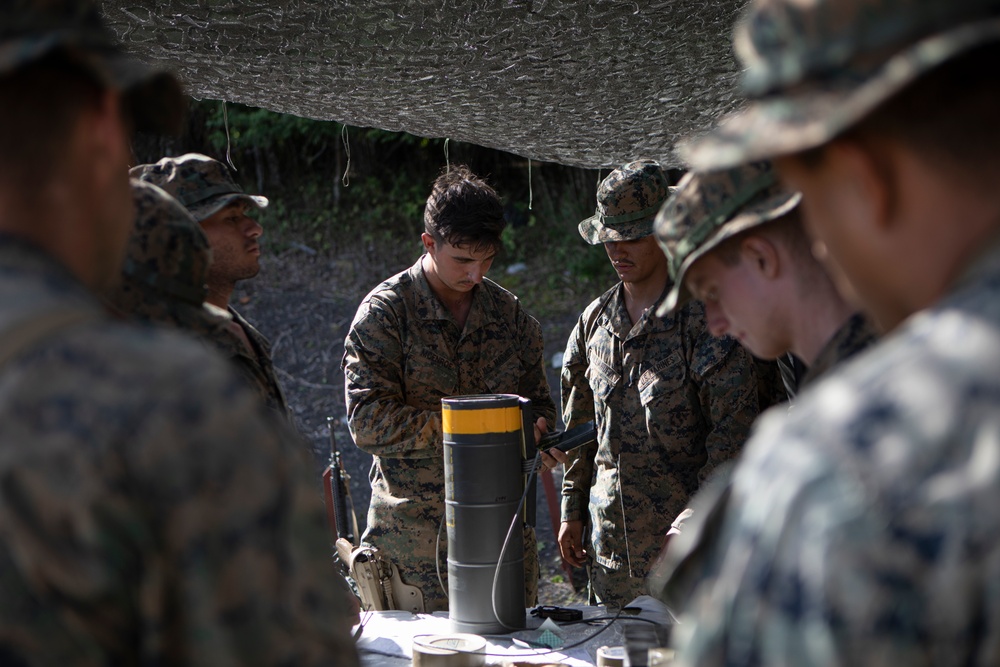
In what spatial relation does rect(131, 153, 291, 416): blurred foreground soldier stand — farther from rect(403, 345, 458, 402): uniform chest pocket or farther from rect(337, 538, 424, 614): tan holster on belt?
rect(337, 538, 424, 614): tan holster on belt

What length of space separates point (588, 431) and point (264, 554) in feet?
7.69

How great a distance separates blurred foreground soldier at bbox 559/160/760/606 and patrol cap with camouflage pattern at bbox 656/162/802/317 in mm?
1540

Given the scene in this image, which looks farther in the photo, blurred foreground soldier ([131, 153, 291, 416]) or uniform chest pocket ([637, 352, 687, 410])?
uniform chest pocket ([637, 352, 687, 410])

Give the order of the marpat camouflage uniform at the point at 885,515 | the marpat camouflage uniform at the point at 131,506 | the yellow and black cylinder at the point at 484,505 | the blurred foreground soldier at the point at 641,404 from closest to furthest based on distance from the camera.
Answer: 1. the marpat camouflage uniform at the point at 885,515
2. the marpat camouflage uniform at the point at 131,506
3. the yellow and black cylinder at the point at 484,505
4. the blurred foreground soldier at the point at 641,404

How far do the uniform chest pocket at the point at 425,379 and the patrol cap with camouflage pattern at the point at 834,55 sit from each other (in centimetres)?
271

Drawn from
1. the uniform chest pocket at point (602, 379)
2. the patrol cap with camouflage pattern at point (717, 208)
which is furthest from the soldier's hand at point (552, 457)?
the patrol cap with camouflage pattern at point (717, 208)

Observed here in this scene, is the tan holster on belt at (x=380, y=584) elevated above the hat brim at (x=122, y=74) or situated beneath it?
situated beneath

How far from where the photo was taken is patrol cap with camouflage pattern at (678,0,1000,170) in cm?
80

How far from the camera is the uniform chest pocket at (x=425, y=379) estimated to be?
3.59m

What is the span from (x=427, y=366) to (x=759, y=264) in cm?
210

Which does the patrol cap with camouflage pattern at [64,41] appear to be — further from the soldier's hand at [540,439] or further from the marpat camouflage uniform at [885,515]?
the soldier's hand at [540,439]

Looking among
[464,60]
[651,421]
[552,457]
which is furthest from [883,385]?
[464,60]

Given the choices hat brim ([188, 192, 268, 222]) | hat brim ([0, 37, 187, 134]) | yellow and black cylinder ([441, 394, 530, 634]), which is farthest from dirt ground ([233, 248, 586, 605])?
hat brim ([0, 37, 187, 134])

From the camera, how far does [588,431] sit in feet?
10.5
